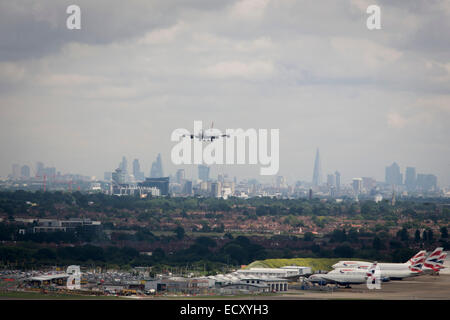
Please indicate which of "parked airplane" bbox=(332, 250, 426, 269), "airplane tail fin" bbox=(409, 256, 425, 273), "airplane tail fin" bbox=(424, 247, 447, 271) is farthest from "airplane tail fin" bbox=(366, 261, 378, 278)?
"airplane tail fin" bbox=(424, 247, 447, 271)

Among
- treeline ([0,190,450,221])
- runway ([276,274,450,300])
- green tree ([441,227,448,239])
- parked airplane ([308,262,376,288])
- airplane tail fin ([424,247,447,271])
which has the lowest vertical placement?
runway ([276,274,450,300])

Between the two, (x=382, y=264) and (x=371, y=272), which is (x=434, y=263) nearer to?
(x=382, y=264)

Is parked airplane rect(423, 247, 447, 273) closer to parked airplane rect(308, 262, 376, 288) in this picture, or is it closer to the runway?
the runway

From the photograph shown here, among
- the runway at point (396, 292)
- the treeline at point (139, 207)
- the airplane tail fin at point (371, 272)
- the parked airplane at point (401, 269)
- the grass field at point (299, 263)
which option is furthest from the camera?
the treeline at point (139, 207)

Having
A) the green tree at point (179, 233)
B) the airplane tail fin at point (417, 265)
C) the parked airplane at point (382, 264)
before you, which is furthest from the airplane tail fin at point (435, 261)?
the green tree at point (179, 233)

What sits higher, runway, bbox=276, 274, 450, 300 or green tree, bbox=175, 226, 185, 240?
green tree, bbox=175, 226, 185, 240

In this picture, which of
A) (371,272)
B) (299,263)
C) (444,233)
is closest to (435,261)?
(371,272)

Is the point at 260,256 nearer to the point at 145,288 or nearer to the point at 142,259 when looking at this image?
the point at 142,259

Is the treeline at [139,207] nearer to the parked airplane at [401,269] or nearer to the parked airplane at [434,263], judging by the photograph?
the parked airplane at [434,263]
